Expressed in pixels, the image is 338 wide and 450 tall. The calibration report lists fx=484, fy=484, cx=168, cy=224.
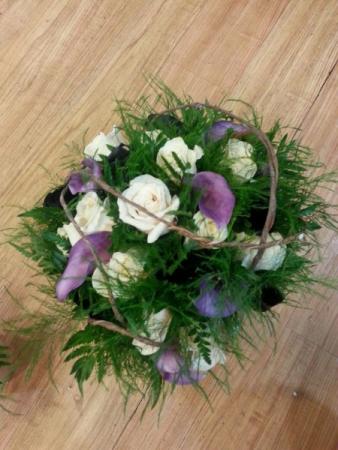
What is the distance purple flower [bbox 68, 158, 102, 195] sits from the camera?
0.46 m

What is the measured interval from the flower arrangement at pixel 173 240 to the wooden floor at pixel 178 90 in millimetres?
182

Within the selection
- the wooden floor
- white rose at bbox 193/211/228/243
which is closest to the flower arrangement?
white rose at bbox 193/211/228/243

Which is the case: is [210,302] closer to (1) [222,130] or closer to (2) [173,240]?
(2) [173,240]

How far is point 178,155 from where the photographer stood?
431 mm

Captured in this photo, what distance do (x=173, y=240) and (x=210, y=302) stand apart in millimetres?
66

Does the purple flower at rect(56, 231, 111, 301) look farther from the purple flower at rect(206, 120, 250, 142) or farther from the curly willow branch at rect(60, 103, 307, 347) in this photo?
the purple flower at rect(206, 120, 250, 142)

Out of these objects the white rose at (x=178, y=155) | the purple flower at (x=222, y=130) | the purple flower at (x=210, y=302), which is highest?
the purple flower at (x=222, y=130)

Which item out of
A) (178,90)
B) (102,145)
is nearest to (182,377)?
(102,145)

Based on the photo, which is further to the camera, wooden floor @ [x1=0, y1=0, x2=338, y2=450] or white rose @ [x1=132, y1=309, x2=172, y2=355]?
wooden floor @ [x1=0, y1=0, x2=338, y2=450]

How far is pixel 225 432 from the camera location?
2.12ft

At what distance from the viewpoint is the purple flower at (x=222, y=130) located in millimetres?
476

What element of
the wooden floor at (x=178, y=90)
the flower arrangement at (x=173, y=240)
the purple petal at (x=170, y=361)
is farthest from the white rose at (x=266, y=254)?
the wooden floor at (x=178, y=90)

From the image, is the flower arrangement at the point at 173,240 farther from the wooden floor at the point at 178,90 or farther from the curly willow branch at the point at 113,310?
the wooden floor at the point at 178,90

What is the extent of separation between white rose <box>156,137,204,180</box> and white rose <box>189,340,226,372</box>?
6.8 inches
